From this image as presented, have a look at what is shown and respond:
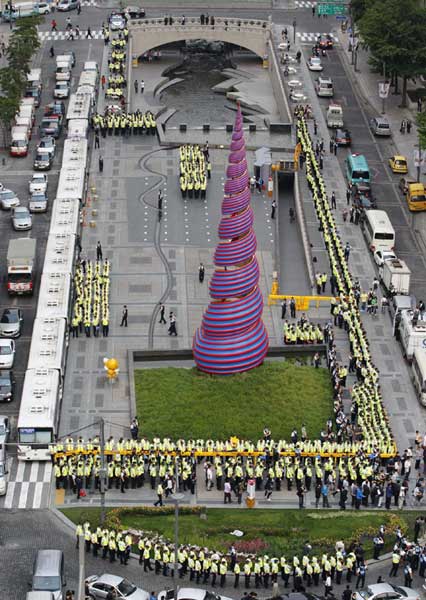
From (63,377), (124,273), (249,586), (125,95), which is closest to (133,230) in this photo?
(124,273)

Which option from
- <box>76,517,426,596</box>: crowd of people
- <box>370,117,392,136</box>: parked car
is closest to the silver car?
<box>370,117,392,136</box>: parked car

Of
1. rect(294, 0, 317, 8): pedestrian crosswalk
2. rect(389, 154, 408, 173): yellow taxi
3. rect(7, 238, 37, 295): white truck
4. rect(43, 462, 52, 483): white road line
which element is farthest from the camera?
rect(294, 0, 317, 8): pedestrian crosswalk

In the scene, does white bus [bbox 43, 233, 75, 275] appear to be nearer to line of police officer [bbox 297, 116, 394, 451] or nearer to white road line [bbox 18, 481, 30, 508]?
line of police officer [bbox 297, 116, 394, 451]

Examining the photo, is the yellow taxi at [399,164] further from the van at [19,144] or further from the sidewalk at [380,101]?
the van at [19,144]

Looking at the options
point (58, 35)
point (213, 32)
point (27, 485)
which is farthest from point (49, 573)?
point (58, 35)

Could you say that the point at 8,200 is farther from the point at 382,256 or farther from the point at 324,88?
the point at 324,88

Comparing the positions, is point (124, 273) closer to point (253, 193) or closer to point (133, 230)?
point (133, 230)

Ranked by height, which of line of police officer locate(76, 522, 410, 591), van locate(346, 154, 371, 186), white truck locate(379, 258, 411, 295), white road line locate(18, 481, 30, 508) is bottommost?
line of police officer locate(76, 522, 410, 591)
